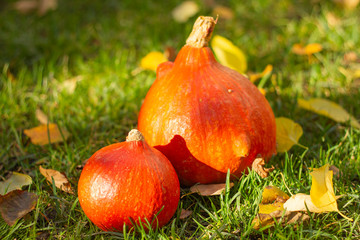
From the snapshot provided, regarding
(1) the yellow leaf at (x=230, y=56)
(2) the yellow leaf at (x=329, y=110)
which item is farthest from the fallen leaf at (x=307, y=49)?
(2) the yellow leaf at (x=329, y=110)

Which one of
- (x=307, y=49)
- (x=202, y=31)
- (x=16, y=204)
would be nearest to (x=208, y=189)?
(x=202, y=31)

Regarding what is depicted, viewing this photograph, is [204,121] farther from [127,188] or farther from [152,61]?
[152,61]

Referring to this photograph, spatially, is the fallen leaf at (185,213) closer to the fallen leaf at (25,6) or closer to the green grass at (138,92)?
the green grass at (138,92)

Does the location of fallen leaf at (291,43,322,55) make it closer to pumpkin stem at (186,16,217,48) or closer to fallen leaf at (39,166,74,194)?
pumpkin stem at (186,16,217,48)

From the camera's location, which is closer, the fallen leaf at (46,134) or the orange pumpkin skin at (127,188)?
the orange pumpkin skin at (127,188)

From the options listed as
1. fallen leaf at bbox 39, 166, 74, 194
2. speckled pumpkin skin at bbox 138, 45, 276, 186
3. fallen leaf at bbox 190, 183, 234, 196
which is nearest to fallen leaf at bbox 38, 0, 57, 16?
fallen leaf at bbox 39, 166, 74, 194

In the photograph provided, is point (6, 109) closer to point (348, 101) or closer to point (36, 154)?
point (36, 154)
